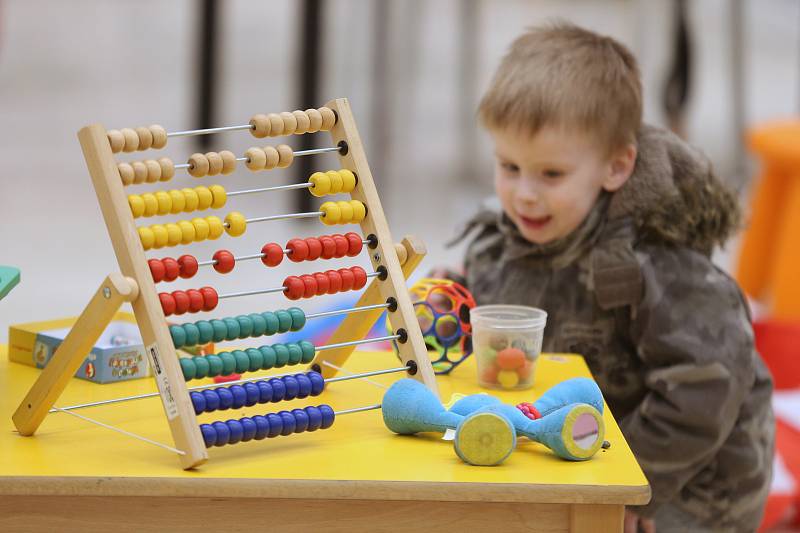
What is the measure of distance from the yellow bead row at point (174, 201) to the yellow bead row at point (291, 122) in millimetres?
79

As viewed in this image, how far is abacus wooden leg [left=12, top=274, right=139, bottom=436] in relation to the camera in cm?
112

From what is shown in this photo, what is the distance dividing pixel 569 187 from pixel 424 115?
4105mm

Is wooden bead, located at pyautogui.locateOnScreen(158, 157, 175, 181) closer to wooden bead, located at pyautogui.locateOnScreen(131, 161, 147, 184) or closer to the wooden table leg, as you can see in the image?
wooden bead, located at pyautogui.locateOnScreen(131, 161, 147, 184)

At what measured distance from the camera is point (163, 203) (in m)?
1.21

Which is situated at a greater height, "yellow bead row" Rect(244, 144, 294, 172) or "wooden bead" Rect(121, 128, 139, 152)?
"wooden bead" Rect(121, 128, 139, 152)

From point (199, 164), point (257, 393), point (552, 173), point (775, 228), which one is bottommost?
point (775, 228)

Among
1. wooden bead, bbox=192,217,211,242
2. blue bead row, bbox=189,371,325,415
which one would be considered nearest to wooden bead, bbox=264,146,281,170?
wooden bead, bbox=192,217,211,242

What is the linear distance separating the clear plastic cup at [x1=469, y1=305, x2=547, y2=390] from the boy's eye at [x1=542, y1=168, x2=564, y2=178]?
32cm

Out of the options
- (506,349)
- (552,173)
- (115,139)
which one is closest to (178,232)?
(115,139)

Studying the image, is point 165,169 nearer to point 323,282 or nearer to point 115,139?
point 115,139

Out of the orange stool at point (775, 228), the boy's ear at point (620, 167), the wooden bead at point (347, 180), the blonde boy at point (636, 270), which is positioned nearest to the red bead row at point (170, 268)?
the wooden bead at point (347, 180)

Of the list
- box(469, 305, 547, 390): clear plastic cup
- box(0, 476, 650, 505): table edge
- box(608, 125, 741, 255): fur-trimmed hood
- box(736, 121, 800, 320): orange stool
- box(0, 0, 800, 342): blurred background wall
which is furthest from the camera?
box(0, 0, 800, 342): blurred background wall

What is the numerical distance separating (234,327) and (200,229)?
10 cm

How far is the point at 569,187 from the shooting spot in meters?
1.73
